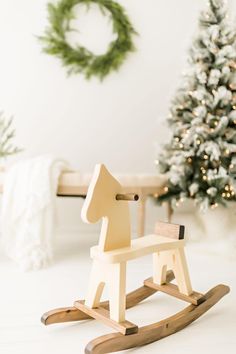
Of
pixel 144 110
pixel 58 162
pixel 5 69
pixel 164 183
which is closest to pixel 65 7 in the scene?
pixel 5 69

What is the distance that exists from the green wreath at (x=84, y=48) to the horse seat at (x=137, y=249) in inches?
76.3

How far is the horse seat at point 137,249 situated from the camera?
1093 mm

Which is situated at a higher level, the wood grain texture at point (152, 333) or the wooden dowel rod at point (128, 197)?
the wooden dowel rod at point (128, 197)

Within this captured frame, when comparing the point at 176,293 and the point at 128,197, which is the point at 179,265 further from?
the point at 128,197

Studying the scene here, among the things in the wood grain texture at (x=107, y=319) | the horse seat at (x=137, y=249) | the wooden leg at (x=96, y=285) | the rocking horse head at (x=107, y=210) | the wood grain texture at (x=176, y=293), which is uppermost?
the rocking horse head at (x=107, y=210)

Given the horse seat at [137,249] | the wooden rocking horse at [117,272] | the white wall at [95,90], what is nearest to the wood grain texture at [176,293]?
the wooden rocking horse at [117,272]

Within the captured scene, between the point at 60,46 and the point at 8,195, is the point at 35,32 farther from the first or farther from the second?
the point at 8,195

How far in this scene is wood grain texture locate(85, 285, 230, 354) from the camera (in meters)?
1.00

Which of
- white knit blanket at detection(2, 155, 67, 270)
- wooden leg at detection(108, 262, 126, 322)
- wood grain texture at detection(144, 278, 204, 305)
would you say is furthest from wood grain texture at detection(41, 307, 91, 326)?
white knit blanket at detection(2, 155, 67, 270)

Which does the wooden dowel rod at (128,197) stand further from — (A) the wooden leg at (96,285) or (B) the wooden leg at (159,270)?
(B) the wooden leg at (159,270)

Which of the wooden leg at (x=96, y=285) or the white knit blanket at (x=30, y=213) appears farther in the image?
the white knit blanket at (x=30, y=213)

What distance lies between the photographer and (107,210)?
1128mm

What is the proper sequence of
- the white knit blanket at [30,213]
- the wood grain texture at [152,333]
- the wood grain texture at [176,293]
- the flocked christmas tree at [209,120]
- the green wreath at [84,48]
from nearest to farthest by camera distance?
the wood grain texture at [152,333] < the wood grain texture at [176,293] < the white knit blanket at [30,213] < the flocked christmas tree at [209,120] < the green wreath at [84,48]

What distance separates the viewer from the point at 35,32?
288 centimetres
